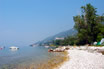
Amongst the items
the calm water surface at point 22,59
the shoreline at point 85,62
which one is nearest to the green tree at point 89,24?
the calm water surface at point 22,59

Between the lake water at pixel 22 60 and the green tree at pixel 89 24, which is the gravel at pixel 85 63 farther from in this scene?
the green tree at pixel 89 24

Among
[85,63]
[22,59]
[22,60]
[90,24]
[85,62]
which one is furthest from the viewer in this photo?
[90,24]

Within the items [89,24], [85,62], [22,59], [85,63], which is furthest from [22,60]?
[89,24]

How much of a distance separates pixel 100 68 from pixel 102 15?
1987 inches

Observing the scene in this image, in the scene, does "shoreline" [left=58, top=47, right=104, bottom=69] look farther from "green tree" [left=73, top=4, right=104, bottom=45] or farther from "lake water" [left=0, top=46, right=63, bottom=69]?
"green tree" [left=73, top=4, right=104, bottom=45]

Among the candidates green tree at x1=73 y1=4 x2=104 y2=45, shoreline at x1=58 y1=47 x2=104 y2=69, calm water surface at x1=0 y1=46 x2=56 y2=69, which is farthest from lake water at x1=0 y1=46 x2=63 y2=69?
green tree at x1=73 y1=4 x2=104 y2=45

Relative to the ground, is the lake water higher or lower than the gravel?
lower

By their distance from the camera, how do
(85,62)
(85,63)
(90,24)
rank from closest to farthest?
(85,63)
(85,62)
(90,24)

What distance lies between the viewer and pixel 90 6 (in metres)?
56.4

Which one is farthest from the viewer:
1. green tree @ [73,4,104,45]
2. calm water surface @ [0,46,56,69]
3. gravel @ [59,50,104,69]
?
green tree @ [73,4,104,45]

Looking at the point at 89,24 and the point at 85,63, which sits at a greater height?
the point at 89,24

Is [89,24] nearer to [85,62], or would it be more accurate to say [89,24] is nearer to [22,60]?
[22,60]

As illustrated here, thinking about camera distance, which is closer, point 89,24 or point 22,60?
point 22,60

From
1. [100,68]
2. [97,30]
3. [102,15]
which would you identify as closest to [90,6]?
[102,15]
